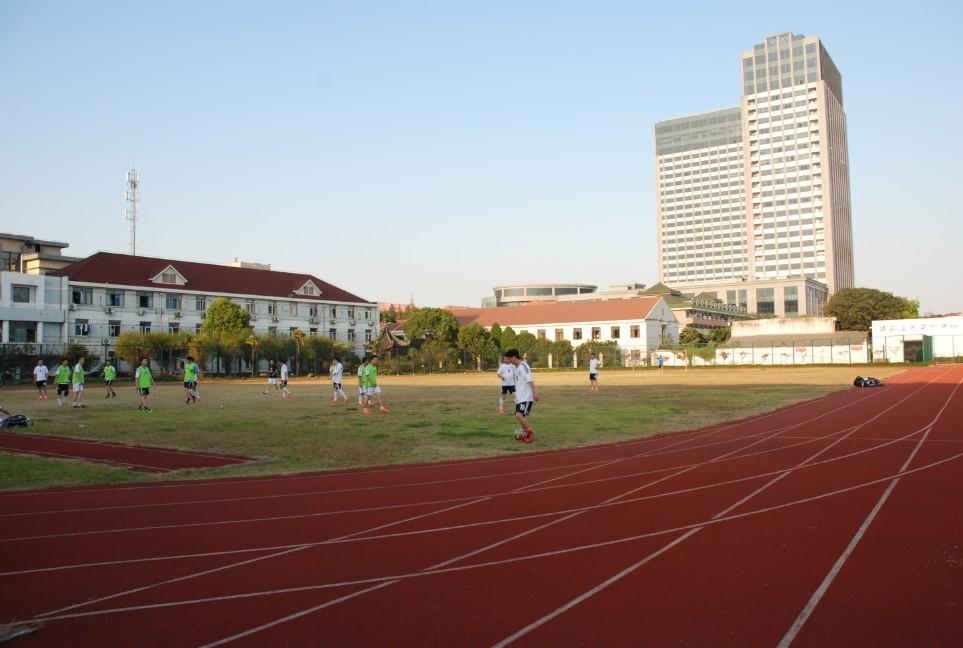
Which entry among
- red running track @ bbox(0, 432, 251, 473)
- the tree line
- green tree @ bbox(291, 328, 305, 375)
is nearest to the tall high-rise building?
the tree line

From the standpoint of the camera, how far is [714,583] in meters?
5.54

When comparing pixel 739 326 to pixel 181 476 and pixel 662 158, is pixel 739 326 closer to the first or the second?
pixel 181 476

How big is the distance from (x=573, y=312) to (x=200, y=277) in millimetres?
44101

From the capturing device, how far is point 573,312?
89.4 meters

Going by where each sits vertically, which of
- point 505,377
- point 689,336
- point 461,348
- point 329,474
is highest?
point 689,336

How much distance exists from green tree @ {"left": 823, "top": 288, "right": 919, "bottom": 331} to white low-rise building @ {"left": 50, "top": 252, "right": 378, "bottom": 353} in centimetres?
6095

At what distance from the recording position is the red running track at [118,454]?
12.2 meters

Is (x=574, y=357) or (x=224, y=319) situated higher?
(x=224, y=319)

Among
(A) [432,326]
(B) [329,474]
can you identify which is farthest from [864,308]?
(B) [329,474]

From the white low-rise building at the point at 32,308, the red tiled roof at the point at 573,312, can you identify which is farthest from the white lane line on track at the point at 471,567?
the red tiled roof at the point at 573,312

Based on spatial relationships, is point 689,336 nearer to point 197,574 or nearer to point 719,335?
point 719,335

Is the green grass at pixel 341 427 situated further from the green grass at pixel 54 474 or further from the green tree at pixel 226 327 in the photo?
the green tree at pixel 226 327

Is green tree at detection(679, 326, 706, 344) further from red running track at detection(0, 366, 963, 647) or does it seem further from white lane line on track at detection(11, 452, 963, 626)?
white lane line on track at detection(11, 452, 963, 626)

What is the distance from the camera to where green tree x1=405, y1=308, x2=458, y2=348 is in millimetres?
77188
